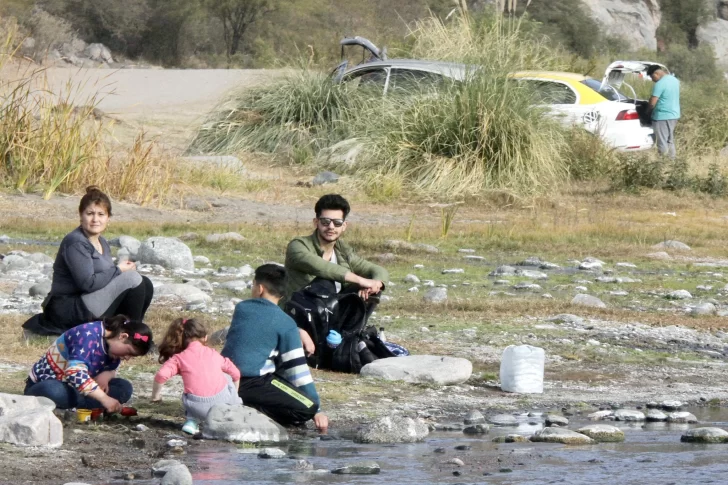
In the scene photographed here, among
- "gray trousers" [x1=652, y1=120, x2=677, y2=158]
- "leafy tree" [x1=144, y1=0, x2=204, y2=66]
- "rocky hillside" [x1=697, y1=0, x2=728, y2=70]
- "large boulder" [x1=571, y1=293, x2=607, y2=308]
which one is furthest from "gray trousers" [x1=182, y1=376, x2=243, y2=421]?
"rocky hillside" [x1=697, y1=0, x2=728, y2=70]

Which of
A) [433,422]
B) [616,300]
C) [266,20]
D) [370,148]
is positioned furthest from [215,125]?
[266,20]

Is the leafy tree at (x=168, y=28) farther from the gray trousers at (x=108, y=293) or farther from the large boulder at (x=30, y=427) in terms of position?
the large boulder at (x=30, y=427)

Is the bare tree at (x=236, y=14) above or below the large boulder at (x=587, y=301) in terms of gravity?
above

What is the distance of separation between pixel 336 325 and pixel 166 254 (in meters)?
4.52

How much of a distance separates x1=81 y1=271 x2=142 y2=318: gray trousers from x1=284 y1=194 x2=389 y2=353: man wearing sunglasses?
924mm

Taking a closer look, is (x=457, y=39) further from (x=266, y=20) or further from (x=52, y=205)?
(x=266, y=20)

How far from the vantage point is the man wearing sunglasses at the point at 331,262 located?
7523 mm

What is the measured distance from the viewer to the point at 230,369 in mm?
6172

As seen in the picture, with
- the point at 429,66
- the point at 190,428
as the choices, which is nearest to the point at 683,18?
the point at 429,66

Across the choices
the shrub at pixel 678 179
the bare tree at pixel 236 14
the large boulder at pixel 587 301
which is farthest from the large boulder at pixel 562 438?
the bare tree at pixel 236 14

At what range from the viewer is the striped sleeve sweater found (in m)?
6.34

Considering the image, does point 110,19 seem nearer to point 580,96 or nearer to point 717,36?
point 717,36

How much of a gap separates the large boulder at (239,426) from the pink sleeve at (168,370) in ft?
0.85

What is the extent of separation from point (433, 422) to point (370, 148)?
1405 centimetres
